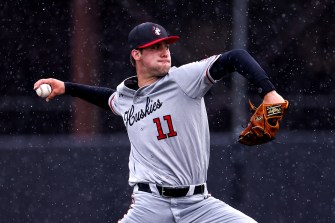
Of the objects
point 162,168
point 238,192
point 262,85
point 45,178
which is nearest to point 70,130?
point 45,178

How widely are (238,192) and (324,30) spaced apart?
3.31m

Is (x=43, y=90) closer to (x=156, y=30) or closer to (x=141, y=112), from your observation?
(x=141, y=112)

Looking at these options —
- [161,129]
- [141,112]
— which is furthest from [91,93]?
[161,129]

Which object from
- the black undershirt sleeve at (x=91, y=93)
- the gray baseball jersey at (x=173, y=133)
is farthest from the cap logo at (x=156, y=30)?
the black undershirt sleeve at (x=91, y=93)

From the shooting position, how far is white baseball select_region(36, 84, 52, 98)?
4.77 m

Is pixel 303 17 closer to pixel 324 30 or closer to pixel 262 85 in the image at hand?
pixel 324 30

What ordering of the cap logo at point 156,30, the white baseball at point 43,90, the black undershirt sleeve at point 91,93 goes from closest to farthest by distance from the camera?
the cap logo at point 156,30 → the white baseball at point 43,90 → the black undershirt sleeve at point 91,93

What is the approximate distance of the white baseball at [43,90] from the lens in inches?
188

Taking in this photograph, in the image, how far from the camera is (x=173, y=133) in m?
4.38

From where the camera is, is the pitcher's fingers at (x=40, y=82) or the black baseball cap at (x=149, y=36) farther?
the pitcher's fingers at (x=40, y=82)

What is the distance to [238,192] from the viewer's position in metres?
6.98

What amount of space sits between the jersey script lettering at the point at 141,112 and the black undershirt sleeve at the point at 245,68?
1.44 feet

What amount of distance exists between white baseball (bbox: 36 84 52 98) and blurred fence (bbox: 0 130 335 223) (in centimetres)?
226

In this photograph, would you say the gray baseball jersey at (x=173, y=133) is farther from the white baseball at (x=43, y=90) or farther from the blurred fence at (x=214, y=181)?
the blurred fence at (x=214, y=181)
